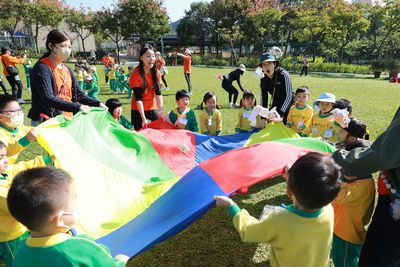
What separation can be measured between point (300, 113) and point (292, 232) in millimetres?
3589

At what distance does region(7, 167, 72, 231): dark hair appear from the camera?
1.57m

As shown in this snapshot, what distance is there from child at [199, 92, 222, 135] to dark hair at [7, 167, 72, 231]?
399cm

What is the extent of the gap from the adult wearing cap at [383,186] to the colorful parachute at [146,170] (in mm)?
674

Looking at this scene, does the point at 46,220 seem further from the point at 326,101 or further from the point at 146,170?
the point at 326,101

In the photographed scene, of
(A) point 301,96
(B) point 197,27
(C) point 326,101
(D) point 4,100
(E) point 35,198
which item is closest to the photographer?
(E) point 35,198

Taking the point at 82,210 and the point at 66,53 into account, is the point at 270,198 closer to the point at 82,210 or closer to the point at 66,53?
the point at 82,210

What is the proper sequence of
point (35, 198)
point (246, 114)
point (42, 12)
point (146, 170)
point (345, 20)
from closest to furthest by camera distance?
point (35, 198) → point (146, 170) → point (246, 114) → point (345, 20) → point (42, 12)

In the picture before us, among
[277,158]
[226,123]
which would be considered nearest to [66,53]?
[277,158]

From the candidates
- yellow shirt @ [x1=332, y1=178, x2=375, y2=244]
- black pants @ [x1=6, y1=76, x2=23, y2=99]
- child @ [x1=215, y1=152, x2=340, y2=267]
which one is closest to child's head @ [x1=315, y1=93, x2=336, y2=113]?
yellow shirt @ [x1=332, y1=178, x2=375, y2=244]

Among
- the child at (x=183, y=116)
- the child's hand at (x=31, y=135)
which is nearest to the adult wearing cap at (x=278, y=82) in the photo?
the child at (x=183, y=116)

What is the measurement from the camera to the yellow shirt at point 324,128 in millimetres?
4512

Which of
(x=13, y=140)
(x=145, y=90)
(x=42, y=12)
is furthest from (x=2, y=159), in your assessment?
(x=42, y=12)

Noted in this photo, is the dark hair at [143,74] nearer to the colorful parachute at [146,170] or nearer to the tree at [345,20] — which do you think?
the colorful parachute at [146,170]

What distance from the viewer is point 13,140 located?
3150 millimetres
